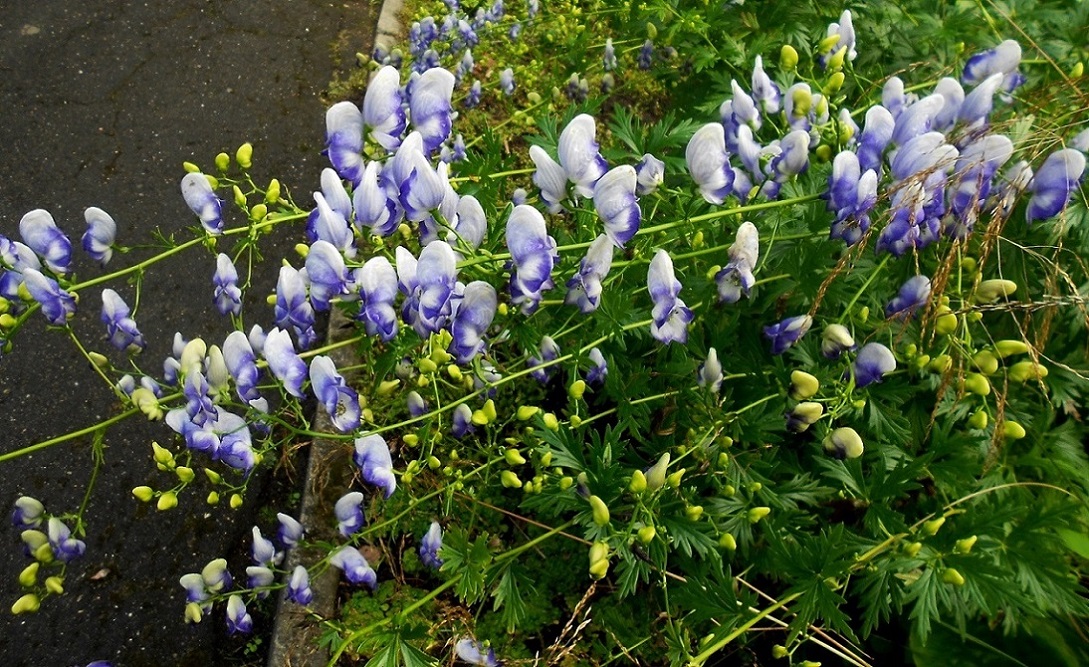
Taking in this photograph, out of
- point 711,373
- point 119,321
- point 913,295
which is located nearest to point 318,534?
point 119,321

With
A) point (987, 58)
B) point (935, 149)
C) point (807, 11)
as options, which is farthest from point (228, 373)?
point (807, 11)

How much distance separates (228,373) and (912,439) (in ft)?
4.61

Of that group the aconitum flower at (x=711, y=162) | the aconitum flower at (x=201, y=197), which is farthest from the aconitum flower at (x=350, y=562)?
the aconitum flower at (x=711, y=162)

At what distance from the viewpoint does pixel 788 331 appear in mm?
1460

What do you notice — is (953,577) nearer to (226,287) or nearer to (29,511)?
(226,287)

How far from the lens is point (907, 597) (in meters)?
1.49

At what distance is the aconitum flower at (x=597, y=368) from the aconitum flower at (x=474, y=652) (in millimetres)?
622

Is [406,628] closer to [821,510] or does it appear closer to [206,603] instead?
[206,603]

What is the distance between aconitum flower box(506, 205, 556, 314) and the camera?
1272 mm

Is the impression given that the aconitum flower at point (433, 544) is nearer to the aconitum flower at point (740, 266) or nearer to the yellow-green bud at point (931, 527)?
the aconitum flower at point (740, 266)

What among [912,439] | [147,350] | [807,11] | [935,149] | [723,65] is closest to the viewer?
[935,149]

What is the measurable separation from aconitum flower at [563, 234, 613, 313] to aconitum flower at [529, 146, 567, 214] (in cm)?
12

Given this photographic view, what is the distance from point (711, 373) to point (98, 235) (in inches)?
53.3

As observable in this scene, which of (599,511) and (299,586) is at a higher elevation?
(599,511)
